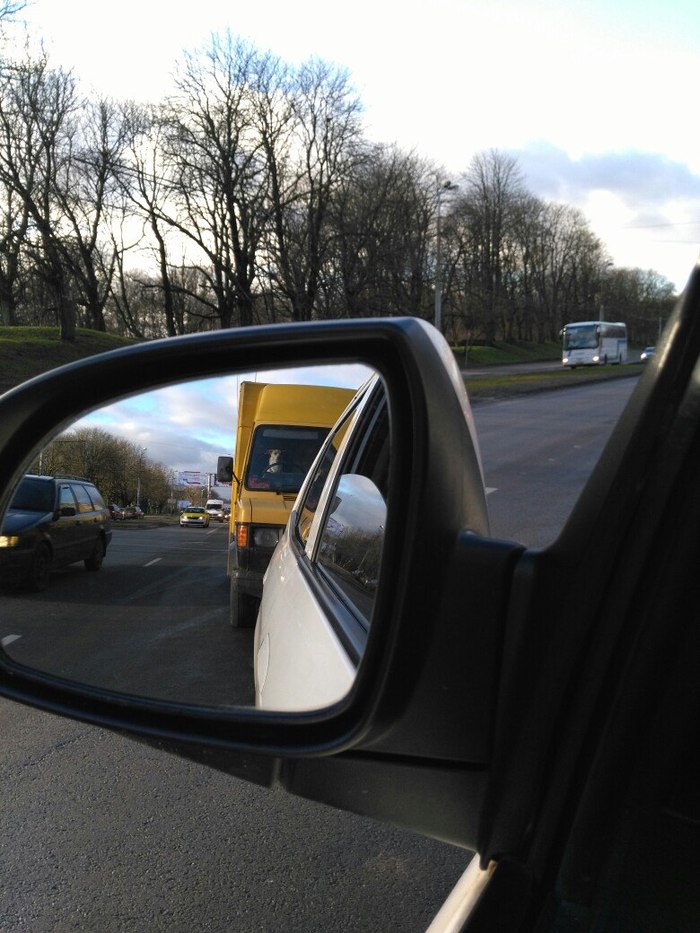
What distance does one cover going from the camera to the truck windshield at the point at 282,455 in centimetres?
203

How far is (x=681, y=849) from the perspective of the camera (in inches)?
43.7

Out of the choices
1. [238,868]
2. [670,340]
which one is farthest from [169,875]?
[670,340]

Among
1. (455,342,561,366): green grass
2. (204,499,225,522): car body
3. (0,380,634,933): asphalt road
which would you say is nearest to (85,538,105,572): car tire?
(204,499,225,522): car body

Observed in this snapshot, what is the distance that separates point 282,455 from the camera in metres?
2.17

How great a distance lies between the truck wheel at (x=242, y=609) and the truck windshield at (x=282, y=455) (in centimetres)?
24

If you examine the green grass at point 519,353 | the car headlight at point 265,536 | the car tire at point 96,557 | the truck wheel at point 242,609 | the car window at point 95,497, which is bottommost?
the truck wheel at point 242,609

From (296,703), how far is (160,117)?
176 feet

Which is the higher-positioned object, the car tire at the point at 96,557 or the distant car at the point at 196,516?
the distant car at the point at 196,516

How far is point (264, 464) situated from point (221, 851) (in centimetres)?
193

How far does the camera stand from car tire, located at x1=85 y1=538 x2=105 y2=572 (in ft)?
6.25

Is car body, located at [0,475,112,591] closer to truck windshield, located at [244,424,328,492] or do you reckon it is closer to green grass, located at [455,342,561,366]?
truck windshield, located at [244,424,328,492]

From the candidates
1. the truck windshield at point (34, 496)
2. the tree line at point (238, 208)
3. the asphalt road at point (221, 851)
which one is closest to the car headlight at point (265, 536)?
the truck windshield at point (34, 496)

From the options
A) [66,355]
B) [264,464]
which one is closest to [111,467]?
[264,464]

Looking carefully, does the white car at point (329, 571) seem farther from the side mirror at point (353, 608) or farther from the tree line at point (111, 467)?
the tree line at point (111, 467)
